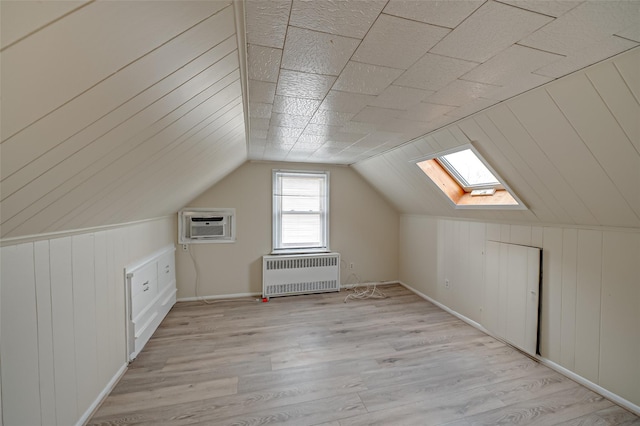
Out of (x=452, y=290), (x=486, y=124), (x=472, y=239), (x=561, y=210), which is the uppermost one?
(x=486, y=124)

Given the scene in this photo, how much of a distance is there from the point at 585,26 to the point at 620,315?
82.2 inches

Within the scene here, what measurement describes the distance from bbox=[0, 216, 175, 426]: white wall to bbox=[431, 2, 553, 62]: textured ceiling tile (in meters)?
2.19

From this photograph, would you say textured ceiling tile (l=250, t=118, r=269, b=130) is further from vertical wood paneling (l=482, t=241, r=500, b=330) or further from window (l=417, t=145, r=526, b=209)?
vertical wood paneling (l=482, t=241, r=500, b=330)

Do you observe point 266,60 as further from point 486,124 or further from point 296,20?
point 486,124

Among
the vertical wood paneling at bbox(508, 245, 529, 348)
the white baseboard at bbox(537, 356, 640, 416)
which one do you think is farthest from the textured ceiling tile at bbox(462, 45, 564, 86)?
the white baseboard at bbox(537, 356, 640, 416)

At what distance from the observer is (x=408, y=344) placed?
8.67ft

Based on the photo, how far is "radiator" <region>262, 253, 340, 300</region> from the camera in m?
3.91

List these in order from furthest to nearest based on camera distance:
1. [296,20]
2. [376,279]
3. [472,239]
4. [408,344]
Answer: [376,279] < [472,239] < [408,344] < [296,20]

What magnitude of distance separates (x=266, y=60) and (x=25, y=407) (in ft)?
6.77

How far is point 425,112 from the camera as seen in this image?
75.3 inches

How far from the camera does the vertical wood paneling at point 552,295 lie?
2248mm

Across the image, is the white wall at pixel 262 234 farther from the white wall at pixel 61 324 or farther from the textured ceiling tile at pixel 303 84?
the textured ceiling tile at pixel 303 84

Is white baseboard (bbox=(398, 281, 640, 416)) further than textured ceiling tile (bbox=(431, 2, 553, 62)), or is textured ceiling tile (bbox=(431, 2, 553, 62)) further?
white baseboard (bbox=(398, 281, 640, 416))

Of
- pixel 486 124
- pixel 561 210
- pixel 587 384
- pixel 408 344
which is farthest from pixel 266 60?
pixel 587 384
